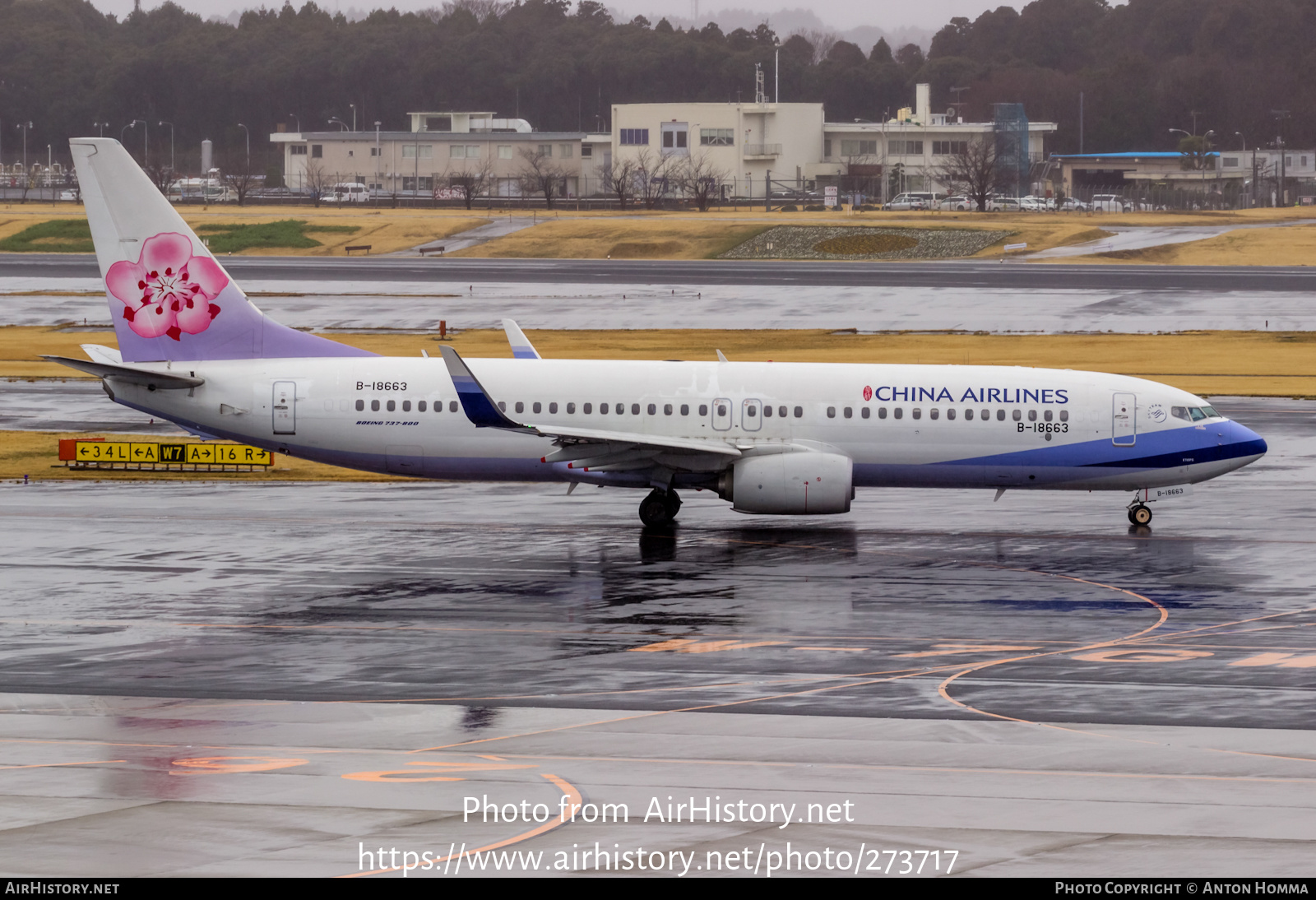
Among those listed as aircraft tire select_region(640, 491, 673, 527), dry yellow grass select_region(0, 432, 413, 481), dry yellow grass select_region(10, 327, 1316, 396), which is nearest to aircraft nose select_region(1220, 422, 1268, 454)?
aircraft tire select_region(640, 491, 673, 527)

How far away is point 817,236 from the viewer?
138m

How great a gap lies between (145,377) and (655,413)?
509 inches

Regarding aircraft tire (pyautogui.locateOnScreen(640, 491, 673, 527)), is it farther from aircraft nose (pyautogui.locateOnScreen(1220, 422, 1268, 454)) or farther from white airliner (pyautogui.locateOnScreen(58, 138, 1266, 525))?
aircraft nose (pyautogui.locateOnScreen(1220, 422, 1268, 454))

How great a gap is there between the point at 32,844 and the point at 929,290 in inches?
3540

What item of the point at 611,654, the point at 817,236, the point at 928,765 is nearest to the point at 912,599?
the point at 611,654

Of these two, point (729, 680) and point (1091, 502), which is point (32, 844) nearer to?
point (729, 680)

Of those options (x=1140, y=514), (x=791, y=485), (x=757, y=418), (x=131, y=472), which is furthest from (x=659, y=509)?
(x=131, y=472)

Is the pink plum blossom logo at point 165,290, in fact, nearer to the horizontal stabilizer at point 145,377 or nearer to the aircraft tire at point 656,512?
the horizontal stabilizer at point 145,377

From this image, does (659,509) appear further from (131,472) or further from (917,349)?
(917,349)

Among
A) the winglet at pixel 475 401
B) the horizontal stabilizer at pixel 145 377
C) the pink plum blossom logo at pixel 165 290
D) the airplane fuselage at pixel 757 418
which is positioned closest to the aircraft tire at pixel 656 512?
the airplane fuselage at pixel 757 418

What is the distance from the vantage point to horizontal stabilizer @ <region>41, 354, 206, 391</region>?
40.0 m

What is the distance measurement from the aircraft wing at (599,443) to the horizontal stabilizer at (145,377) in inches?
279

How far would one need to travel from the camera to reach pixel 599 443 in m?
38.9

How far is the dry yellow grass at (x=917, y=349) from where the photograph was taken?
234 feet
